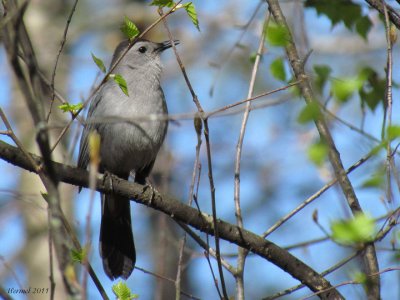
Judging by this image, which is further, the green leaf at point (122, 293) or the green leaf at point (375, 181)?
the green leaf at point (122, 293)

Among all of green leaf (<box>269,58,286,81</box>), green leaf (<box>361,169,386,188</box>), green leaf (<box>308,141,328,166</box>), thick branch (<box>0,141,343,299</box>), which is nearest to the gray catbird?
thick branch (<box>0,141,343,299</box>)

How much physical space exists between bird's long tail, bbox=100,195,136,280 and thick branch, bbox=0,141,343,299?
4.12ft

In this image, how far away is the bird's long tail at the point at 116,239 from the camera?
197 inches

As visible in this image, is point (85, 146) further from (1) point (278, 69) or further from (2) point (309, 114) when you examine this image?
(2) point (309, 114)

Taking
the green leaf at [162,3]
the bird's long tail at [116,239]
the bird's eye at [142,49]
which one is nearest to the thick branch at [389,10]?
the green leaf at [162,3]

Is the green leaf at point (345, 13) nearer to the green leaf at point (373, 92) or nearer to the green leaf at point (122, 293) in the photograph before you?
the green leaf at point (373, 92)

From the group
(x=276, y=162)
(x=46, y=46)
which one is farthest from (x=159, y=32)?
(x=276, y=162)

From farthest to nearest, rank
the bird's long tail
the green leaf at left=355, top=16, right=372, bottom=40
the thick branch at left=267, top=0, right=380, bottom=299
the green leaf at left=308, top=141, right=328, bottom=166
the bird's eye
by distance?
the bird's eye → the bird's long tail → the green leaf at left=355, top=16, right=372, bottom=40 → the thick branch at left=267, top=0, right=380, bottom=299 → the green leaf at left=308, top=141, right=328, bottom=166

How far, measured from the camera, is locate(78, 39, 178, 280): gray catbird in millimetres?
5148

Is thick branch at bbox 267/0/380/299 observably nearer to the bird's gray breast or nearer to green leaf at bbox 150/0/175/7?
green leaf at bbox 150/0/175/7

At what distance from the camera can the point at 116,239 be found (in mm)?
5426

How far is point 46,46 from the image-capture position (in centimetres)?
1080

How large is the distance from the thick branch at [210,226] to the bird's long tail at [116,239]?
1.26 metres

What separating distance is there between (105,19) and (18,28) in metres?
9.85
